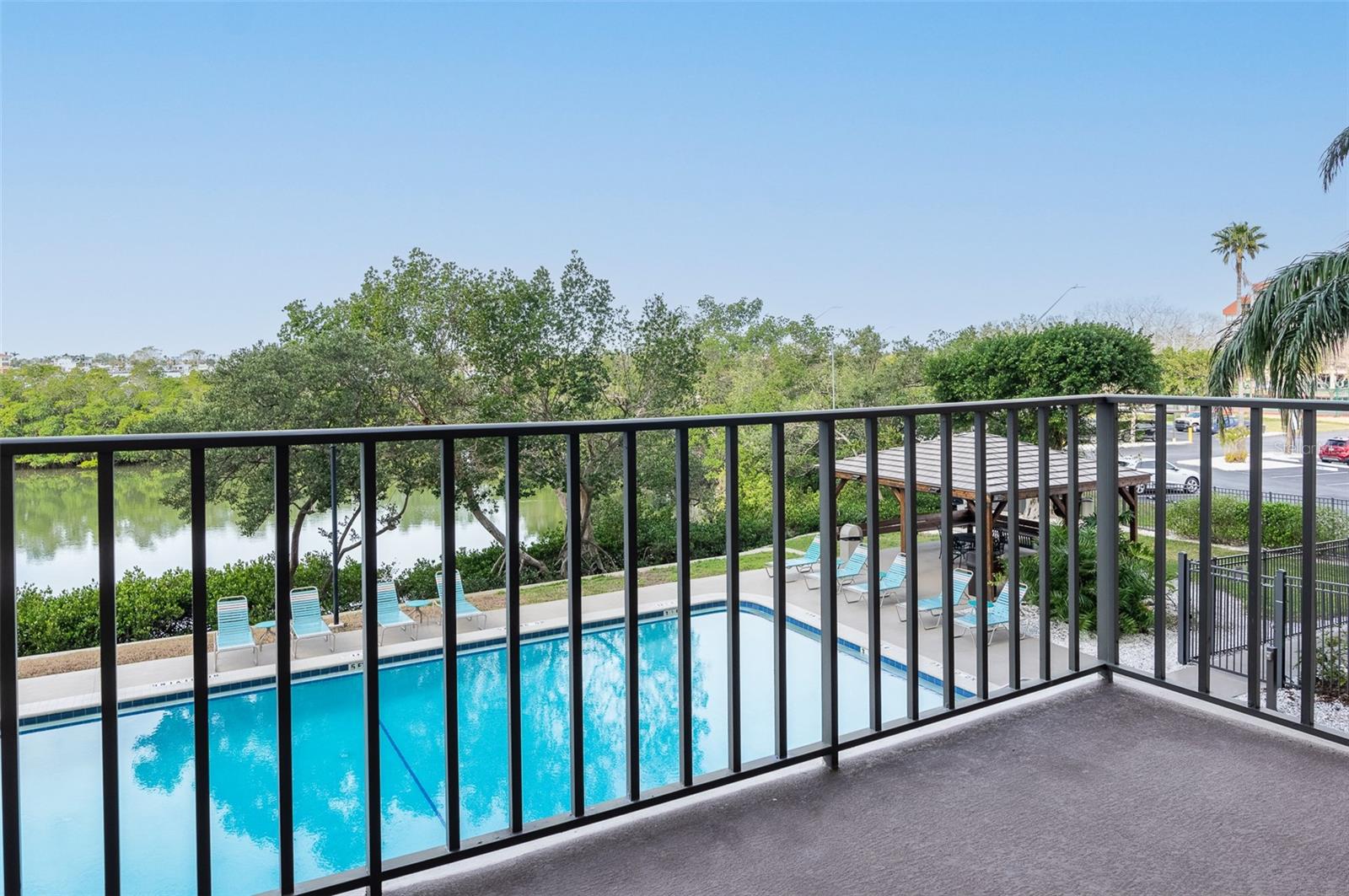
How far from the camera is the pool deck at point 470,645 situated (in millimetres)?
8117

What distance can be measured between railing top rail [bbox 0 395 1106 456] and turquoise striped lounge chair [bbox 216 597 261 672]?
9314 millimetres

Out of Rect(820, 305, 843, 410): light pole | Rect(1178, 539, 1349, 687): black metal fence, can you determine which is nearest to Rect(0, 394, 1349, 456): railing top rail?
Rect(1178, 539, 1349, 687): black metal fence

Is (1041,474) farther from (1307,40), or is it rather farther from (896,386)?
(1307,40)

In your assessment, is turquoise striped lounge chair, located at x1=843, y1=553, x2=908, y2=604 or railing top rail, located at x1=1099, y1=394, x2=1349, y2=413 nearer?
railing top rail, located at x1=1099, y1=394, x2=1349, y2=413

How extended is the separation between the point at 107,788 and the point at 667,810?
3.39 feet

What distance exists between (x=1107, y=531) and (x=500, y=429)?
1.93 metres

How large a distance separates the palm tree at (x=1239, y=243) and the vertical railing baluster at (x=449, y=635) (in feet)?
87.7

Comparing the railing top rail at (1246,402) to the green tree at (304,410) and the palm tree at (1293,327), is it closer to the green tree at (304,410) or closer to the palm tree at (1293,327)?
the palm tree at (1293,327)

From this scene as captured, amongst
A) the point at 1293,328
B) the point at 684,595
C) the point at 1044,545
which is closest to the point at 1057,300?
the point at 1293,328

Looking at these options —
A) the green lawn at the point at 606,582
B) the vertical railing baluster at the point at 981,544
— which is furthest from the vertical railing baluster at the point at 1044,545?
the green lawn at the point at 606,582

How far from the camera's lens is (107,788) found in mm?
1315

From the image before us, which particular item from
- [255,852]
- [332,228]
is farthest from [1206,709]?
[332,228]

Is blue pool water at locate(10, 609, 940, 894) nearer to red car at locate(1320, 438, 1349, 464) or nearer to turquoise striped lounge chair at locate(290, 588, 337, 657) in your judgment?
turquoise striped lounge chair at locate(290, 588, 337, 657)

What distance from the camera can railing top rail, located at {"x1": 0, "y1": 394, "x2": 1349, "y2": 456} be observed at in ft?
4.19
